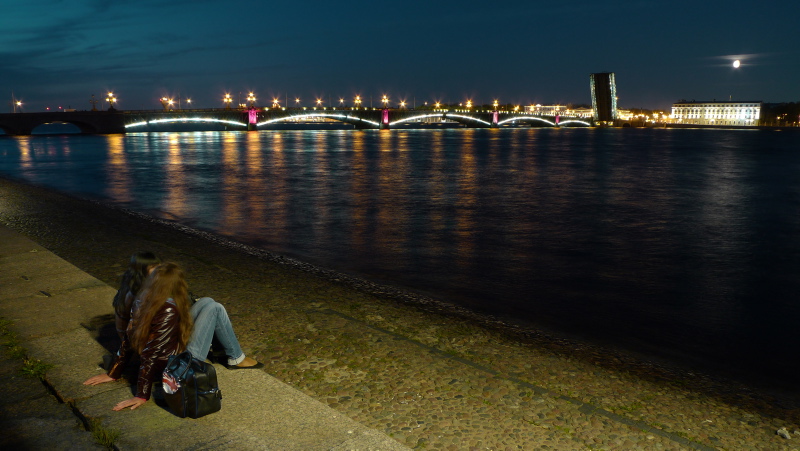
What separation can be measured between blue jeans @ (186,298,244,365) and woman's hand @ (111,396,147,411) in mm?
567

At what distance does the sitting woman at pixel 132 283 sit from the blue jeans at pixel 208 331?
516 millimetres

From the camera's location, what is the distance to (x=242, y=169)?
38688 millimetres

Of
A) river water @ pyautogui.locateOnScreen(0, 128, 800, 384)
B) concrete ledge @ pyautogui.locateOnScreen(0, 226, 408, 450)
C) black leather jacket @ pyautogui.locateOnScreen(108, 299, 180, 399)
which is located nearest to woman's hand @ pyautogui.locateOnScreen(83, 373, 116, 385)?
concrete ledge @ pyautogui.locateOnScreen(0, 226, 408, 450)

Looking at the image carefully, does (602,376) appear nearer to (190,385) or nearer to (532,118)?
(190,385)

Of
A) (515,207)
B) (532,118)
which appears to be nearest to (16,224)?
(515,207)

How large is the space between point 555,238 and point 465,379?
1099 cm

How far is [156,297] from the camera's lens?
4.80 meters

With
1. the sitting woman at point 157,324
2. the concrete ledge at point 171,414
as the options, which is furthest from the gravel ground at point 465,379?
the sitting woman at point 157,324

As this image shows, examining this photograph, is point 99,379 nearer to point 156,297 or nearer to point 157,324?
point 157,324

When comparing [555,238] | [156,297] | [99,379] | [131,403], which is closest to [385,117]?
[555,238]

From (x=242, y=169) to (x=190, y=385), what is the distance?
35.6m

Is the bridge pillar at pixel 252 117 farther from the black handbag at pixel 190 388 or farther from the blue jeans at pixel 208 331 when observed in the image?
the black handbag at pixel 190 388

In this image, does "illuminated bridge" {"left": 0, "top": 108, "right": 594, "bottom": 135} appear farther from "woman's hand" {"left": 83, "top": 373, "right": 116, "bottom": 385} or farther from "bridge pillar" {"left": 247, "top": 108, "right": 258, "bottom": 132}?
"woman's hand" {"left": 83, "top": 373, "right": 116, "bottom": 385}

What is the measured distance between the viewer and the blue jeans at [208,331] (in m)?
5.22
